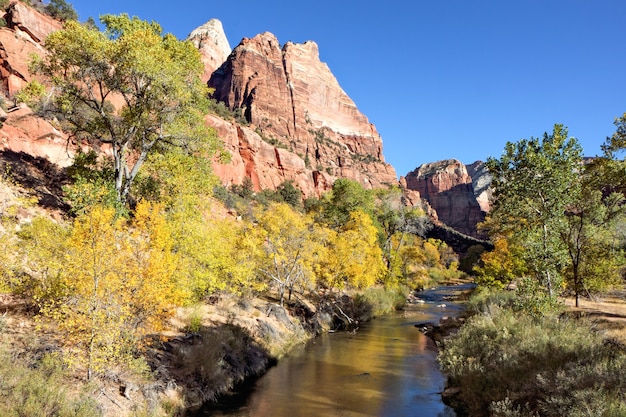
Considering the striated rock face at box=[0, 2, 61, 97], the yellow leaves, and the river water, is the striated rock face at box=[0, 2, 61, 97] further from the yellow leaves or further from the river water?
the river water

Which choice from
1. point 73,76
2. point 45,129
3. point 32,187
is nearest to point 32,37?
point 45,129

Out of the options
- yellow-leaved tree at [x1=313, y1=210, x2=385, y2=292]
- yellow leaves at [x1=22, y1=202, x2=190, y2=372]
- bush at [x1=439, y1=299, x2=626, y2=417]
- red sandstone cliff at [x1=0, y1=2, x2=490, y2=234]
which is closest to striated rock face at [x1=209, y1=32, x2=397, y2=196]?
red sandstone cliff at [x1=0, y1=2, x2=490, y2=234]

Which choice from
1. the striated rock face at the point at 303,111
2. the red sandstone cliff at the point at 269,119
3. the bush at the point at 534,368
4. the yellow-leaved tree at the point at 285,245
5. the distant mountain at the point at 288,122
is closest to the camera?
the bush at the point at 534,368

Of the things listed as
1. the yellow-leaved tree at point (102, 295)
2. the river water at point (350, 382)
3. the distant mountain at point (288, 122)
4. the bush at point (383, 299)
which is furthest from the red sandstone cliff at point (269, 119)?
the bush at point (383, 299)

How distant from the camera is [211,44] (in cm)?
17650

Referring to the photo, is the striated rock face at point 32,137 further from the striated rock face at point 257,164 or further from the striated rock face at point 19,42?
the striated rock face at point 257,164

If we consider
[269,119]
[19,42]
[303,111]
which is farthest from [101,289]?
[303,111]

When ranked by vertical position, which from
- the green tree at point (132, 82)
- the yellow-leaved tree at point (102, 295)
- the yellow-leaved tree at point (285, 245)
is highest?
the green tree at point (132, 82)

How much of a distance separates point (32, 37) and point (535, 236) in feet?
193

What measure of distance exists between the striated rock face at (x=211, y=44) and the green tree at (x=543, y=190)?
154109mm

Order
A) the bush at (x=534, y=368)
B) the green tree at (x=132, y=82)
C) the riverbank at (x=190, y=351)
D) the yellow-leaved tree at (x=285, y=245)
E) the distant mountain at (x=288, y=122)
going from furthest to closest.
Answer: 1. the distant mountain at (x=288, y=122)
2. the yellow-leaved tree at (x=285, y=245)
3. the green tree at (x=132, y=82)
4. the riverbank at (x=190, y=351)
5. the bush at (x=534, y=368)

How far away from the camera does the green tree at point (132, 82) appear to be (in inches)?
829

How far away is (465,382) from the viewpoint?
46.0 feet

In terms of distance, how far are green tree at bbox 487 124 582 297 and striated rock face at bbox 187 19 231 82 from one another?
154109 mm
